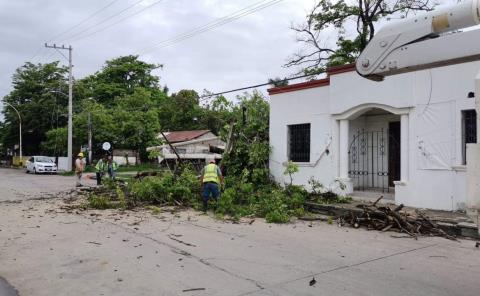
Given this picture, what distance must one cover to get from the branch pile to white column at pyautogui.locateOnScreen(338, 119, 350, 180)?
3564 mm

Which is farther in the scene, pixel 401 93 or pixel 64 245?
pixel 401 93

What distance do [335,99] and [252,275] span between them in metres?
9.41

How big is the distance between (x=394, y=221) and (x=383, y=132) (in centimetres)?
558

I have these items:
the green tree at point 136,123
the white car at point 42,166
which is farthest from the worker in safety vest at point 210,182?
the green tree at point 136,123

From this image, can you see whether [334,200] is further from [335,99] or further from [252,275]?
[252,275]

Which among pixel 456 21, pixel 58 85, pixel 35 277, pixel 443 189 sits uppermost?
pixel 58 85

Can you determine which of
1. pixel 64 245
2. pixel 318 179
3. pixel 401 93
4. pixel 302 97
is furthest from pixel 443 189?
pixel 64 245

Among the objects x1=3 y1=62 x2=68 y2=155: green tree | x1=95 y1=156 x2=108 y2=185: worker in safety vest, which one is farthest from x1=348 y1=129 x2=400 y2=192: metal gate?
x1=3 y1=62 x2=68 y2=155: green tree

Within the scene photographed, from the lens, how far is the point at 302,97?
52.6ft

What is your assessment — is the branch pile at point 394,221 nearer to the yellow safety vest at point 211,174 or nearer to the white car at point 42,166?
the yellow safety vest at point 211,174

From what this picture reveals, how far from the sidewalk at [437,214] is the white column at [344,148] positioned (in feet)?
3.33

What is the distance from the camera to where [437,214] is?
36.7 feet

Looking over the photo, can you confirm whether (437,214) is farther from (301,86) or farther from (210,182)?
(301,86)

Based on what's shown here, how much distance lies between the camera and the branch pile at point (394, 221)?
31.6 ft
